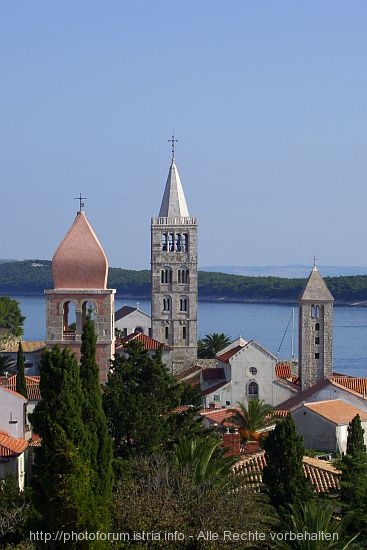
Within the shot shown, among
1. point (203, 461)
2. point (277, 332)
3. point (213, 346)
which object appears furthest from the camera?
point (277, 332)

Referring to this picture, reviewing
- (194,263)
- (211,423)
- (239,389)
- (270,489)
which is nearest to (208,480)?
(270,489)

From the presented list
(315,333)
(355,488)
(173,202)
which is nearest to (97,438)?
(355,488)

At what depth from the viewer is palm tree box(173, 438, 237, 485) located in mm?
21391

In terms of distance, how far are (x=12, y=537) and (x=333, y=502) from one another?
506cm

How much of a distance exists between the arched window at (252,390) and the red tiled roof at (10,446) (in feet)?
85.1

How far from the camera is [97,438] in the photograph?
65.3 ft

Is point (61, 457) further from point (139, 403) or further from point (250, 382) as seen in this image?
point (250, 382)

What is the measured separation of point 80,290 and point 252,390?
25.5 meters

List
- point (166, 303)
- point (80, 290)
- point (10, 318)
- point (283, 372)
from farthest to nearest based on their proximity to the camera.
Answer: point (10, 318)
point (166, 303)
point (283, 372)
point (80, 290)

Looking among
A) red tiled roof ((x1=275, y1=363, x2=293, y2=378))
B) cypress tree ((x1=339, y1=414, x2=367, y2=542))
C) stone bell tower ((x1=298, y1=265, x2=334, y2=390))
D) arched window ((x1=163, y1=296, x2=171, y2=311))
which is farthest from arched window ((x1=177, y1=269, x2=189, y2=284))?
cypress tree ((x1=339, y1=414, x2=367, y2=542))

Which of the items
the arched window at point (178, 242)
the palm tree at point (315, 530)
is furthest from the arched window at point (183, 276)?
the palm tree at point (315, 530)

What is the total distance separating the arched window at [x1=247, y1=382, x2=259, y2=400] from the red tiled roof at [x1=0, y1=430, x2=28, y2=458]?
85.1 ft

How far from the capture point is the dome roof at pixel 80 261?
30.0 metres

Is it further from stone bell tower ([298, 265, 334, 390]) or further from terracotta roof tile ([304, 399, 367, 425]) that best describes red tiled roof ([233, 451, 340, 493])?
stone bell tower ([298, 265, 334, 390])
